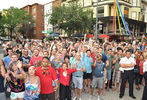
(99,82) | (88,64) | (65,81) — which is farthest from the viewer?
(88,64)

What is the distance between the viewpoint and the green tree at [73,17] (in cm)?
1919

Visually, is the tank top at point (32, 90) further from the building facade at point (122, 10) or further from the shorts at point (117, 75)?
the building facade at point (122, 10)

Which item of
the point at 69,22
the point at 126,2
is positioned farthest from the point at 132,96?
the point at 126,2

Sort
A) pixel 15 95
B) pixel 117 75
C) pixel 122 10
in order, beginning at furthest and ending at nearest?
pixel 122 10, pixel 117 75, pixel 15 95

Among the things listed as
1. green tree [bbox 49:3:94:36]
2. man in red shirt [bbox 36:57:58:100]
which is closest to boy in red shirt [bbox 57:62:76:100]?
man in red shirt [bbox 36:57:58:100]

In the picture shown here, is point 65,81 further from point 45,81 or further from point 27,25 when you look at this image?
point 27,25

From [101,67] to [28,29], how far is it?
4598 centimetres

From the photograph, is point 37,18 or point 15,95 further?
point 37,18

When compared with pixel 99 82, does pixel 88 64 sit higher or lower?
higher

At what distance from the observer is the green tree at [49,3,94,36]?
1919 centimetres

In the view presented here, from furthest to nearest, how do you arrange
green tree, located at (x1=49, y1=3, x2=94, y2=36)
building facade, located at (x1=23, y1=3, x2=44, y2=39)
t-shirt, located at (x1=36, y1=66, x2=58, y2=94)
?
building facade, located at (x1=23, y1=3, x2=44, y2=39), green tree, located at (x1=49, y1=3, x2=94, y2=36), t-shirt, located at (x1=36, y1=66, x2=58, y2=94)

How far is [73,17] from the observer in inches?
747

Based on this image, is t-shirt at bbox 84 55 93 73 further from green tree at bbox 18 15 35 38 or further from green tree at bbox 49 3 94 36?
green tree at bbox 18 15 35 38

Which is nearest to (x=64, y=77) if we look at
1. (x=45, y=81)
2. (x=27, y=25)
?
(x=45, y=81)
